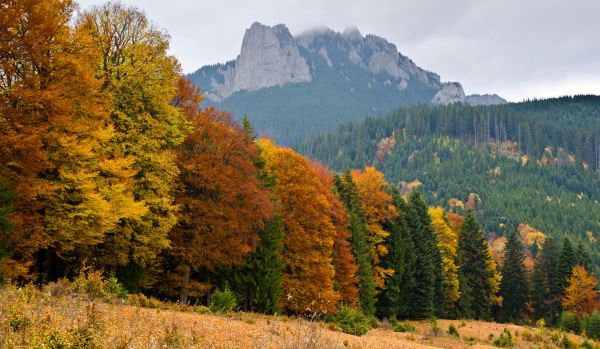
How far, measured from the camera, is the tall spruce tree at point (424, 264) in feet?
168

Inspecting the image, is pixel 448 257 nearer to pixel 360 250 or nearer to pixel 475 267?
pixel 475 267

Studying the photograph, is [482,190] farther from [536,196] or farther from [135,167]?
[135,167]

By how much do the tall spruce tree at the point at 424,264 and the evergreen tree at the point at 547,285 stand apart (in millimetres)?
27149

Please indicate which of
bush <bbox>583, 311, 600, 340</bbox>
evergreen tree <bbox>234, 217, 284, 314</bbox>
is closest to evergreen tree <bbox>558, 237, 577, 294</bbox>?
bush <bbox>583, 311, 600, 340</bbox>

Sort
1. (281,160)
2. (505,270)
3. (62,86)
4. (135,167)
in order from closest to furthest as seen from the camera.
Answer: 1. (62,86)
2. (135,167)
3. (281,160)
4. (505,270)

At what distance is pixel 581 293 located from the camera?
227 feet

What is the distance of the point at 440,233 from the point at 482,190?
122m

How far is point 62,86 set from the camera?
18.1 m

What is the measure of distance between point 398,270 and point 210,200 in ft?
91.2

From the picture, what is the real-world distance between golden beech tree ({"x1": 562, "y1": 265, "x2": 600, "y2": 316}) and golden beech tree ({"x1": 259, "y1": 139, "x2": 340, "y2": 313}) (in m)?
51.5

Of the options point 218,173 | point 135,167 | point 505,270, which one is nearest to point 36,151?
point 135,167

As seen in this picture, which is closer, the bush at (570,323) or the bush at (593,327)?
the bush at (593,327)

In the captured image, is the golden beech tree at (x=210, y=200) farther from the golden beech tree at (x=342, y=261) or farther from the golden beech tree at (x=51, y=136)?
the golden beech tree at (x=342, y=261)

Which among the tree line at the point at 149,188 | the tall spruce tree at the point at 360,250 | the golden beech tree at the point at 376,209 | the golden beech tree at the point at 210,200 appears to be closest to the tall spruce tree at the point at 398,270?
the tree line at the point at 149,188
